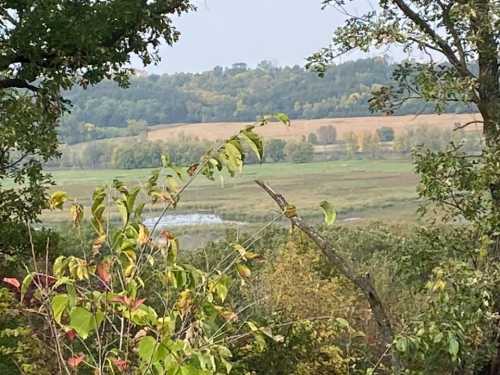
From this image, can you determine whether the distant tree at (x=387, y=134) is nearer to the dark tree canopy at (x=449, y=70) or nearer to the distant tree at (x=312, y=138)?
the distant tree at (x=312, y=138)

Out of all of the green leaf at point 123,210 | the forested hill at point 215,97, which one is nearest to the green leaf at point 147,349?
the green leaf at point 123,210

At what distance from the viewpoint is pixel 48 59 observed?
6.07 meters

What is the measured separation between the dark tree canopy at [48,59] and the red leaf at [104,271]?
4055 millimetres

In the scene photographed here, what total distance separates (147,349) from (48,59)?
16.6ft

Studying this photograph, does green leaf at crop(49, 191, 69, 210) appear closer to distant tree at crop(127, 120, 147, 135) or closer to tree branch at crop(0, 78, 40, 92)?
tree branch at crop(0, 78, 40, 92)

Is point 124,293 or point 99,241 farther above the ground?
point 99,241

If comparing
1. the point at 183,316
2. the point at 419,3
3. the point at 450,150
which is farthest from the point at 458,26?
the point at 183,316

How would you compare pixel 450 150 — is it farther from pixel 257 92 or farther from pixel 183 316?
pixel 257 92

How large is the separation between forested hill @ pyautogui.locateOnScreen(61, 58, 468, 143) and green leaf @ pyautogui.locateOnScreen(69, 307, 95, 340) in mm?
18324

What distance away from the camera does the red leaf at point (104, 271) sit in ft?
5.38

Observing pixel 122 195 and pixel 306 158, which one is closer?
pixel 122 195

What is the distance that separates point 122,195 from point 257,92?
3095cm

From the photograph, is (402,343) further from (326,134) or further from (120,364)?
(326,134)

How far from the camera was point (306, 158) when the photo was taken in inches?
959
